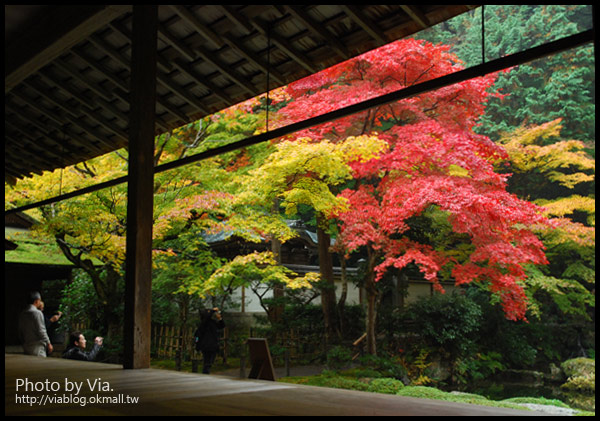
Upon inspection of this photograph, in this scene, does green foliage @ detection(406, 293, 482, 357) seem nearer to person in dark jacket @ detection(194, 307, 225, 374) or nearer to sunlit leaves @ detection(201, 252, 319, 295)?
sunlit leaves @ detection(201, 252, 319, 295)

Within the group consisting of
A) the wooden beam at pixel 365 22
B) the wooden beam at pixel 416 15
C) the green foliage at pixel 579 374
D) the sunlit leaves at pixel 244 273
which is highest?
the wooden beam at pixel 365 22

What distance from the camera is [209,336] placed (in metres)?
7.39

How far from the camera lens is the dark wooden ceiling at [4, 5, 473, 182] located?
3.75 meters

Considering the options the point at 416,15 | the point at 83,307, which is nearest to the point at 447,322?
the point at 83,307

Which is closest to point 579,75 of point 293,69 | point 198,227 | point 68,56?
point 198,227

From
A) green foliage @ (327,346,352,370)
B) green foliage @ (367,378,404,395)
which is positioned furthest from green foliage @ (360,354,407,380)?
green foliage @ (367,378,404,395)

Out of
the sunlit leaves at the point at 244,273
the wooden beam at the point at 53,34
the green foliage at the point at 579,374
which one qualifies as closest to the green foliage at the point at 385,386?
the sunlit leaves at the point at 244,273

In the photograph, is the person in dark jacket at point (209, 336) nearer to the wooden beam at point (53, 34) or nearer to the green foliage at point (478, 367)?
the wooden beam at point (53, 34)

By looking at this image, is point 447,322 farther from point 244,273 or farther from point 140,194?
point 140,194

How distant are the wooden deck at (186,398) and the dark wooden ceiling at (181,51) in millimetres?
2368

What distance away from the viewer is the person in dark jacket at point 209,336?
731cm

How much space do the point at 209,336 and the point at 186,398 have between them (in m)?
4.96

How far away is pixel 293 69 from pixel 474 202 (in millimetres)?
4555

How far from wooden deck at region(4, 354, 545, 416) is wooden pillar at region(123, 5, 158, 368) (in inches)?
11.2
